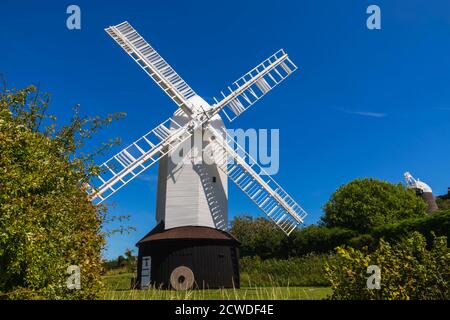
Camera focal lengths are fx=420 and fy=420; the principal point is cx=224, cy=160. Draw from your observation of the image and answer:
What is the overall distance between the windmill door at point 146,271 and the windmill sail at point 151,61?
25.7ft

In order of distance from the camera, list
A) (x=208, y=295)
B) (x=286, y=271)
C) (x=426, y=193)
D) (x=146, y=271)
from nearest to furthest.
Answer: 1. (x=208, y=295)
2. (x=146, y=271)
3. (x=286, y=271)
4. (x=426, y=193)

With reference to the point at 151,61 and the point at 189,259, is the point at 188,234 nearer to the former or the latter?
the point at 189,259

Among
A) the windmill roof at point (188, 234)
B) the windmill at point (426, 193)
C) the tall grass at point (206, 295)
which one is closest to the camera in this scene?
the tall grass at point (206, 295)

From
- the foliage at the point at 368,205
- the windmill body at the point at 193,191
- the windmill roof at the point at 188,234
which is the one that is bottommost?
the windmill roof at the point at 188,234

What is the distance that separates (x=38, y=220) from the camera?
6.41 metres

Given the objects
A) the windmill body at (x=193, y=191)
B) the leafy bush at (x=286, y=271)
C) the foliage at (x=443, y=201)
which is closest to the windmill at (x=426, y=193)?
the foliage at (x=443, y=201)

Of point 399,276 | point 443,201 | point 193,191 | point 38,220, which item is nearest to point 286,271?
point 193,191

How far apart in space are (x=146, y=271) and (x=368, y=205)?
2223cm

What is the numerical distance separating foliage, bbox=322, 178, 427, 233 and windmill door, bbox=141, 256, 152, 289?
20.6 meters

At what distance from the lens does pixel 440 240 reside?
7746 millimetres

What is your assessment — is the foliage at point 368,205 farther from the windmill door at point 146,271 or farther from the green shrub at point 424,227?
the windmill door at point 146,271

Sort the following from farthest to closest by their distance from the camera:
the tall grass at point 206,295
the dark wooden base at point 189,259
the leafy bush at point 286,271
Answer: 1. the leafy bush at point 286,271
2. the dark wooden base at point 189,259
3. the tall grass at point 206,295

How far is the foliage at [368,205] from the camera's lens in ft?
118
